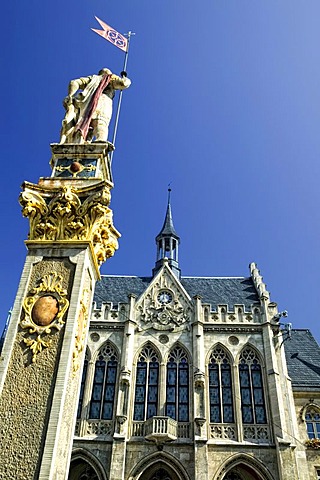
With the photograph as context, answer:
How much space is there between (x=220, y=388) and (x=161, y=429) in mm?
4286

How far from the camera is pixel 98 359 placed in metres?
24.7

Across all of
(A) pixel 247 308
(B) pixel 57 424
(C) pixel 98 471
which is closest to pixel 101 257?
(B) pixel 57 424

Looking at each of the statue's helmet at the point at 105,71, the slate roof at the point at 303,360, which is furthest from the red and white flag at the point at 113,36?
the slate roof at the point at 303,360

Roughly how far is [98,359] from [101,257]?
62.0 ft

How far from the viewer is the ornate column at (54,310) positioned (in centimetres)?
509

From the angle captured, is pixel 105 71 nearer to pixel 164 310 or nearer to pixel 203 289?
pixel 164 310

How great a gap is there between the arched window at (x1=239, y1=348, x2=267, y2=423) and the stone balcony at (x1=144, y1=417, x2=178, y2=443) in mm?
3997

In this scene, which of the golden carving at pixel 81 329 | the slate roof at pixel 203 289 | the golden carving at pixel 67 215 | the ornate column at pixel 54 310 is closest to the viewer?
the ornate column at pixel 54 310

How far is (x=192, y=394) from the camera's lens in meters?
23.0

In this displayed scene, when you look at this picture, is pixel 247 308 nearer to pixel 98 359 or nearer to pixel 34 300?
pixel 98 359

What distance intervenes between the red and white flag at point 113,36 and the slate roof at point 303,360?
21.5 metres

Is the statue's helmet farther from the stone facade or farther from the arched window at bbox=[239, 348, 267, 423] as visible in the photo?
the arched window at bbox=[239, 348, 267, 423]

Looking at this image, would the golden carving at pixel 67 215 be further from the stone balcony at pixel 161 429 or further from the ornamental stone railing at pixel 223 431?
the ornamental stone railing at pixel 223 431

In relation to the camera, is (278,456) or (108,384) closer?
(278,456)
